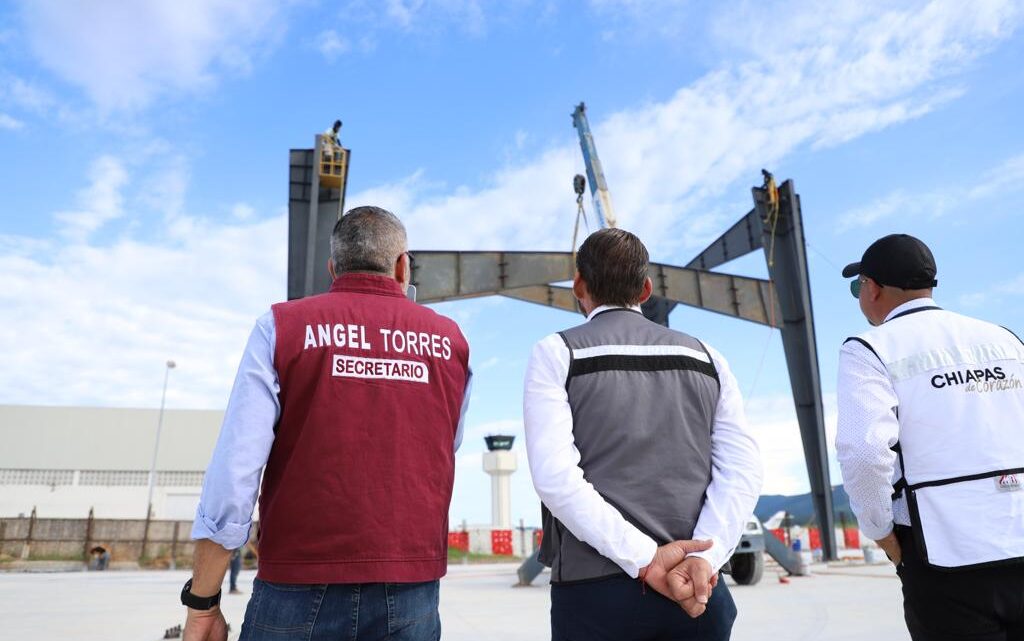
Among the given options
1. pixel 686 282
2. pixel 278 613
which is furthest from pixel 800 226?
pixel 278 613

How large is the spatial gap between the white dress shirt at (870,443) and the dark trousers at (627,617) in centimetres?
65

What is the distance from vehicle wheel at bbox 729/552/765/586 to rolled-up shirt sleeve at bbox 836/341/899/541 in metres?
10.9

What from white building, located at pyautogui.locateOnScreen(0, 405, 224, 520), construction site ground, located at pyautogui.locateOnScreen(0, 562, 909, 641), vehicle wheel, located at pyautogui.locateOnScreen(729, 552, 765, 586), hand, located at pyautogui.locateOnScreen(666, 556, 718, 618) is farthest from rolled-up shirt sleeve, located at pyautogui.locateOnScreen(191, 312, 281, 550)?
white building, located at pyautogui.locateOnScreen(0, 405, 224, 520)

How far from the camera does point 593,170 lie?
103 ft

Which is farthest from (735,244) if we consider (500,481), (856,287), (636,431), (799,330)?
(500,481)

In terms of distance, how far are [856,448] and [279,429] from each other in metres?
1.74

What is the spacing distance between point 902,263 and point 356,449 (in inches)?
78.9

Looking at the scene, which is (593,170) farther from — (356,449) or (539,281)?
(356,449)

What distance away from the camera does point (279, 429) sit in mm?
1994

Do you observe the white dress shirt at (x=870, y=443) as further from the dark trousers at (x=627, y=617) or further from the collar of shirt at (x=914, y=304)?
the dark trousers at (x=627, y=617)

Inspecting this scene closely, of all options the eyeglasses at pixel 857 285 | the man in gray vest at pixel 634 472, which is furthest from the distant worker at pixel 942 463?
the man in gray vest at pixel 634 472

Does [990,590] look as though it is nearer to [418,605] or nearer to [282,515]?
[418,605]

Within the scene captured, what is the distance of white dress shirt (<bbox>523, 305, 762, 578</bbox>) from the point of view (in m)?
1.92

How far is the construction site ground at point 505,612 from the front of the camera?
6.89 metres
